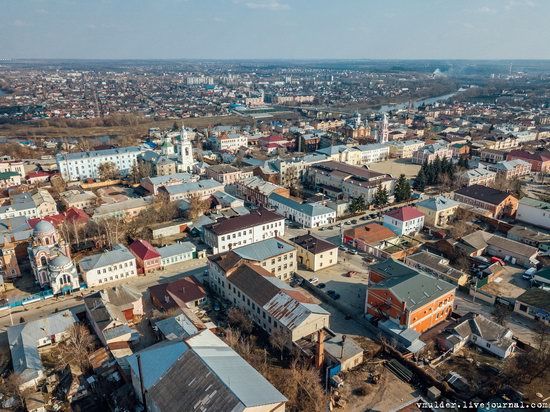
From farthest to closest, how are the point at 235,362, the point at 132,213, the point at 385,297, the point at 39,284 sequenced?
the point at 132,213 → the point at 39,284 → the point at 385,297 → the point at 235,362

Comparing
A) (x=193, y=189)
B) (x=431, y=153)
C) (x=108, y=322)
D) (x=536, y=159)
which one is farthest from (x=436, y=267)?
(x=536, y=159)

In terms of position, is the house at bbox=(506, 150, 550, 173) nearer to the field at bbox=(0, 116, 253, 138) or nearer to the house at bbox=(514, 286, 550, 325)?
the house at bbox=(514, 286, 550, 325)

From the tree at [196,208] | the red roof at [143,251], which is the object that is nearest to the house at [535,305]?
the red roof at [143,251]

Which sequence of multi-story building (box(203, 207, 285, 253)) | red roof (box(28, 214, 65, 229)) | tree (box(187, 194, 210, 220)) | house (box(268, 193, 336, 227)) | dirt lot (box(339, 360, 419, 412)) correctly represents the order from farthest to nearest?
tree (box(187, 194, 210, 220)) < house (box(268, 193, 336, 227)) < red roof (box(28, 214, 65, 229)) < multi-story building (box(203, 207, 285, 253)) < dirt lot (box(339, 360, 419, 412))

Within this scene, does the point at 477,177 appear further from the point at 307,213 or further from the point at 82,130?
the point at 82,130

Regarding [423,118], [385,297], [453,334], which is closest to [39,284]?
[385,297]

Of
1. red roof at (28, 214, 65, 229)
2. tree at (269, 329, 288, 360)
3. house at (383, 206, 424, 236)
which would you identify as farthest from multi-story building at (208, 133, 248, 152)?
tree at (269, 329, 288, 360)

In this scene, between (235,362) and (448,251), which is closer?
(235,362)

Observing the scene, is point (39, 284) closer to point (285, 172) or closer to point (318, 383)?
point (318, 383)
